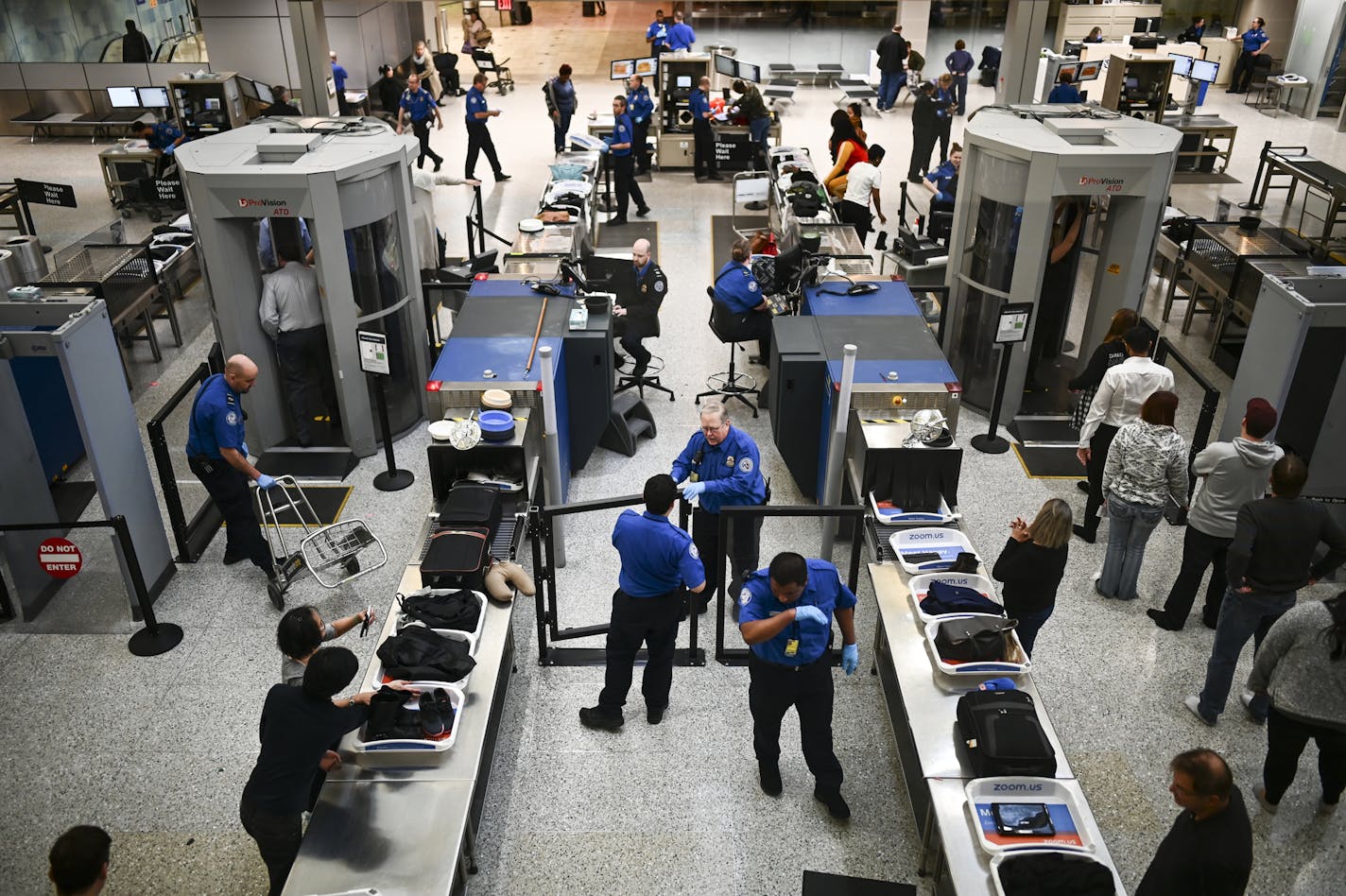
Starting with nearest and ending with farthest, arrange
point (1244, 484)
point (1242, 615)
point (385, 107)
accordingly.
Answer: point (1242, 615)
point (1244, 484)
point (385, 107)

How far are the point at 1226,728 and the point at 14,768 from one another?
6.91 m

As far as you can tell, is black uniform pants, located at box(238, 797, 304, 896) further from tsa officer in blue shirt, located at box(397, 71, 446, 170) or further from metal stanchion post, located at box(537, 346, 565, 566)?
tsa officer in blue shirt, located at box(397, 71, 446, 170)

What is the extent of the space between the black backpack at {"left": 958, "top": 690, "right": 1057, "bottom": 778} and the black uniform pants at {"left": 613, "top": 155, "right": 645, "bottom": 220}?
11050 millimetres

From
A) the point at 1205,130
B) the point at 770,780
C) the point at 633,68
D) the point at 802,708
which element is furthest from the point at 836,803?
the point at 1205,130

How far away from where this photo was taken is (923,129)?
15.7 meters

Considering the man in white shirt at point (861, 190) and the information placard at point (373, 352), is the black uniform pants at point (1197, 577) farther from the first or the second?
the man in white shirt at point (861, 190)

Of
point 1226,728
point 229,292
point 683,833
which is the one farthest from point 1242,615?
point 229,292

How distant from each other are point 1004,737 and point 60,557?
5.67m

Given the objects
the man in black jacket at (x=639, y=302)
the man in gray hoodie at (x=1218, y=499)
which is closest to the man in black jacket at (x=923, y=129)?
the man in black jacket at (x=639, y=302)

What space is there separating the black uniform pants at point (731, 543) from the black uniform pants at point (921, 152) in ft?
35.4

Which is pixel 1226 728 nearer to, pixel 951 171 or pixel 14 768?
pixel 14 768

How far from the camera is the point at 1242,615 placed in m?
5.60

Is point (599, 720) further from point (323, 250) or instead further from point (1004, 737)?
point (323, 250)

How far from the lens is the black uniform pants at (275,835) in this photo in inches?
173
